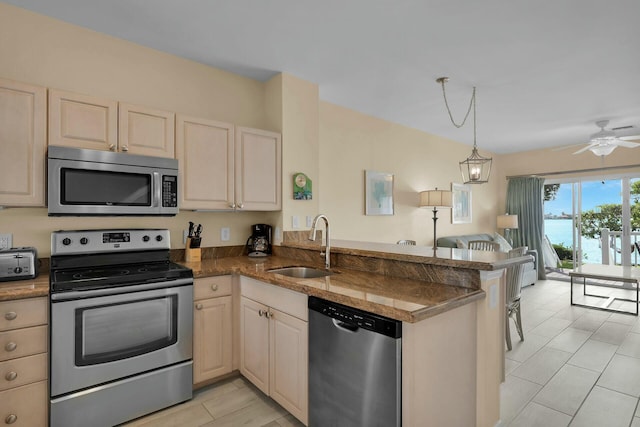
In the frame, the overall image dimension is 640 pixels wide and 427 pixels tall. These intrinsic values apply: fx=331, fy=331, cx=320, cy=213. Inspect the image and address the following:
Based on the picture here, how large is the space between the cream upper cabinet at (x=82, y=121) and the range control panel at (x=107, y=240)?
1.96 feet

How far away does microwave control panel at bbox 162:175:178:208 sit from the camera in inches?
94.6

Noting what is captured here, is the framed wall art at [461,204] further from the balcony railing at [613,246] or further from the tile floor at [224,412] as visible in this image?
the tile floor at [224,412]

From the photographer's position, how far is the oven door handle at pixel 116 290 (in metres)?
1.79

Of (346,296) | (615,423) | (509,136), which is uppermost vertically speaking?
(509,136)

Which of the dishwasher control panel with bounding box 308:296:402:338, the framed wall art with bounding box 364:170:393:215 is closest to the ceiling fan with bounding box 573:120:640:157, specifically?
the framed wall art with bounding box 364:170:393:215

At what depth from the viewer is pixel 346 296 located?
1604 millimetres

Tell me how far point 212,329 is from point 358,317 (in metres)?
1.31

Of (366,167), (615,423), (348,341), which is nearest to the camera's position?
(348,341)

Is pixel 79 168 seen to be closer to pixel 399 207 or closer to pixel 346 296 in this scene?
→ pixel 346 296

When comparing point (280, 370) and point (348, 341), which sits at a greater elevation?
point (348, 341)

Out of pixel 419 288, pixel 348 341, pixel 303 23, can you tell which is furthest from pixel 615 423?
pixel 303 23

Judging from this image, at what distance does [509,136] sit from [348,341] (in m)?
5.25

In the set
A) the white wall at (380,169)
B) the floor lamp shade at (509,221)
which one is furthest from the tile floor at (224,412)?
the floor lamp shade at (509,221)

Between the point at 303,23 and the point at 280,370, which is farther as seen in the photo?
the point at 303,23
